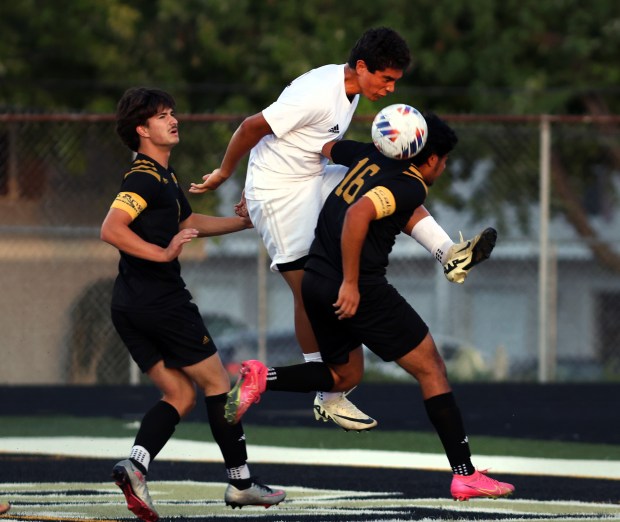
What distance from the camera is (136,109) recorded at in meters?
6.58

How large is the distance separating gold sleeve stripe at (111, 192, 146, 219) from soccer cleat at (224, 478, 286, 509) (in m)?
1.37

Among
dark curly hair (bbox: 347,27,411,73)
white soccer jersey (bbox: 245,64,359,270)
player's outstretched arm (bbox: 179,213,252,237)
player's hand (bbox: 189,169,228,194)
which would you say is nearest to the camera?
dark curly hair (bbox: 347,27,411,73)

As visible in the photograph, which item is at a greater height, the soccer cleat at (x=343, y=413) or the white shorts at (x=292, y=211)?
the white shorts at (x=292, y=211)

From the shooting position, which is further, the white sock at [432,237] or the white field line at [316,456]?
the white field line at [316,456]

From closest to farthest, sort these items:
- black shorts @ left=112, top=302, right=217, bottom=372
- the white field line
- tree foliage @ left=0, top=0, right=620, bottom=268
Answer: black shorts @ left=112, top=302, right=217, bottom=372
the white field line
tree foliage @ left=0, top=0, right=620, bottom=268

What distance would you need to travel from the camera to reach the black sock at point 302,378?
6.83 meters

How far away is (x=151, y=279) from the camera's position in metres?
6.46

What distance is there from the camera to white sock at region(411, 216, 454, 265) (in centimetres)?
677

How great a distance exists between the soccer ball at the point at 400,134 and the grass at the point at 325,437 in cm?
362

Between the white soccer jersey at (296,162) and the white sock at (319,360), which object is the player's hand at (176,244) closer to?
the white soccer jersey at (296,162)

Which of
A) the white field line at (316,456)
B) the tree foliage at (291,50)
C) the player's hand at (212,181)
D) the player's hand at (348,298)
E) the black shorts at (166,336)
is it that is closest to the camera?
the player's hand at (348,298)

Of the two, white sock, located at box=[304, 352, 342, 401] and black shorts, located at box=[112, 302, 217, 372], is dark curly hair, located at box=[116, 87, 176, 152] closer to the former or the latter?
black shorts, located at box=[112, 302, 217, 372]

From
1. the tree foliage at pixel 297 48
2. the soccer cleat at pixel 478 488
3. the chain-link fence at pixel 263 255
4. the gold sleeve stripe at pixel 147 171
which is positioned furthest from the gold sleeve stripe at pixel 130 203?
the tree foliage at pixel 297 48

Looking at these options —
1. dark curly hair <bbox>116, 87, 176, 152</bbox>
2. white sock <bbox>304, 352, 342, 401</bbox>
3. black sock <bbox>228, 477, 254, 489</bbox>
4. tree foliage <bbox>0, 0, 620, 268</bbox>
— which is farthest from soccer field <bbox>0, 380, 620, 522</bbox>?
tree foliage <bbox>0, 0, 620, 268</bbox>
